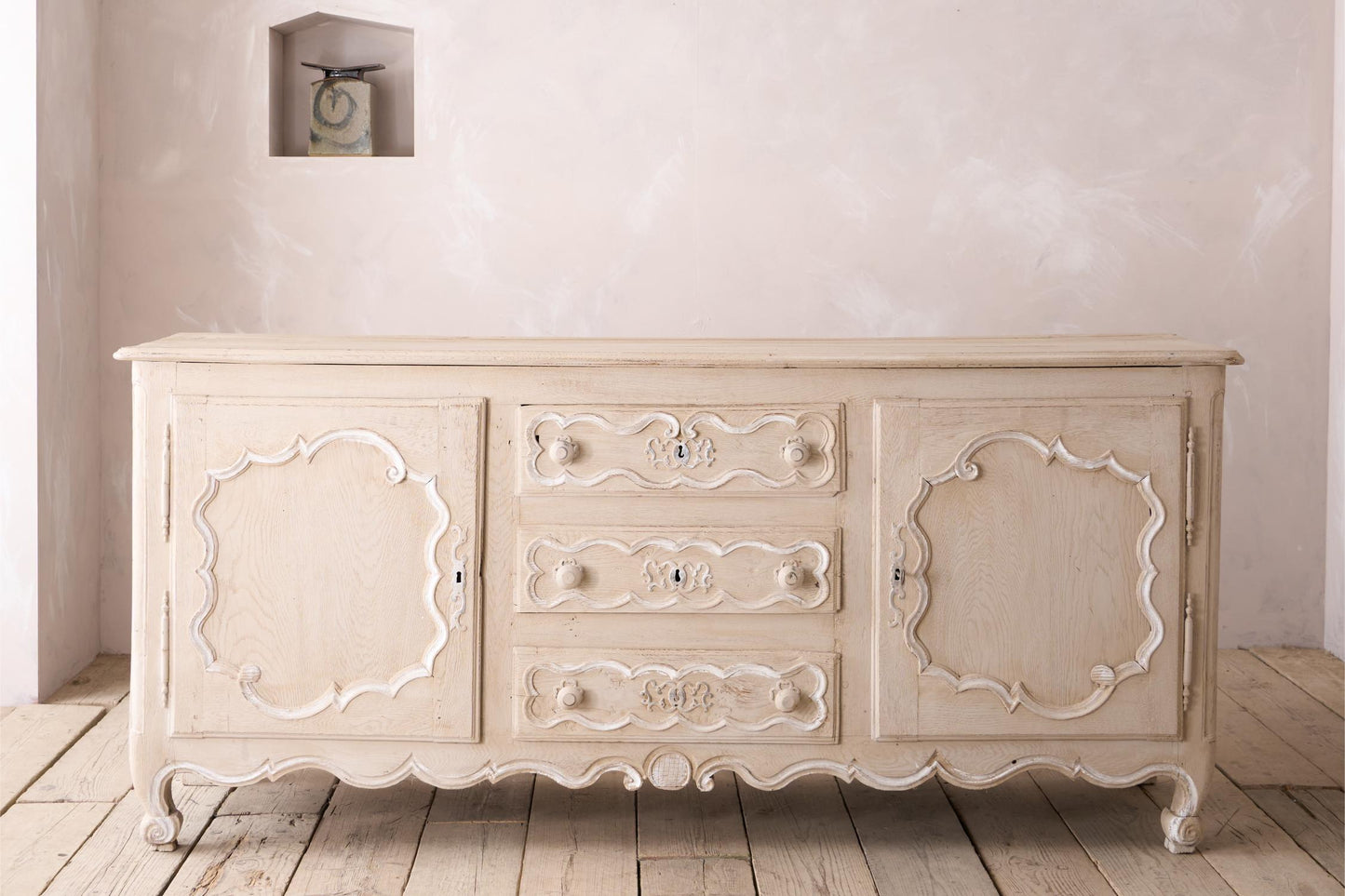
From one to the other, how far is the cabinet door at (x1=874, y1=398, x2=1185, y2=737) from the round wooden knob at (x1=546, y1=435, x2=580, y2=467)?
473mm

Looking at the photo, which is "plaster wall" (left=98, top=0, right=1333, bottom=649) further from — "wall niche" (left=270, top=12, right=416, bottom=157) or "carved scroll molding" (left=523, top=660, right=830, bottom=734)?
"carved scroll molding" (left=523, top=660, right=830, bottom=734)

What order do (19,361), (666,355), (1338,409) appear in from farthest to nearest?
(1338,409) < (19,361) < (666,355)

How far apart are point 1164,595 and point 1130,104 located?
1.40 m

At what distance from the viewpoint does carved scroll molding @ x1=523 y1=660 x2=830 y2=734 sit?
182 centimetres

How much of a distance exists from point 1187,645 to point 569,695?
98 cm

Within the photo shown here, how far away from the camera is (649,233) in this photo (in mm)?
2727

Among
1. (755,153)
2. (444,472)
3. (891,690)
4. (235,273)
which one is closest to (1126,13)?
(755,153)

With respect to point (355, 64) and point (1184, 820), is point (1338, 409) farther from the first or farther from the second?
point (355, 64)

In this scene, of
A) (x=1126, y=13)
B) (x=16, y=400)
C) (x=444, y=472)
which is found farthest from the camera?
(x=1126, y=13)

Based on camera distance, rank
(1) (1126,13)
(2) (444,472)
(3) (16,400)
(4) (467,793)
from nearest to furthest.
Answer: (2) (444,472), (4) (467,793), (3) (16,400), (1) (1126,13)

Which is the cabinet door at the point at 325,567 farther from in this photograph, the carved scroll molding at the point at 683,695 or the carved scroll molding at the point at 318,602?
the carved scroll molding at the point at 683,695

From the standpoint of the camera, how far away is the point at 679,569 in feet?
5.93

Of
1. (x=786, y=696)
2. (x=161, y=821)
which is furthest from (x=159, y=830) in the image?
(x=786, y=696)

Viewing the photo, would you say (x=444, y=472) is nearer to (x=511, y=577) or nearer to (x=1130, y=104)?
(x=511, y=577)
